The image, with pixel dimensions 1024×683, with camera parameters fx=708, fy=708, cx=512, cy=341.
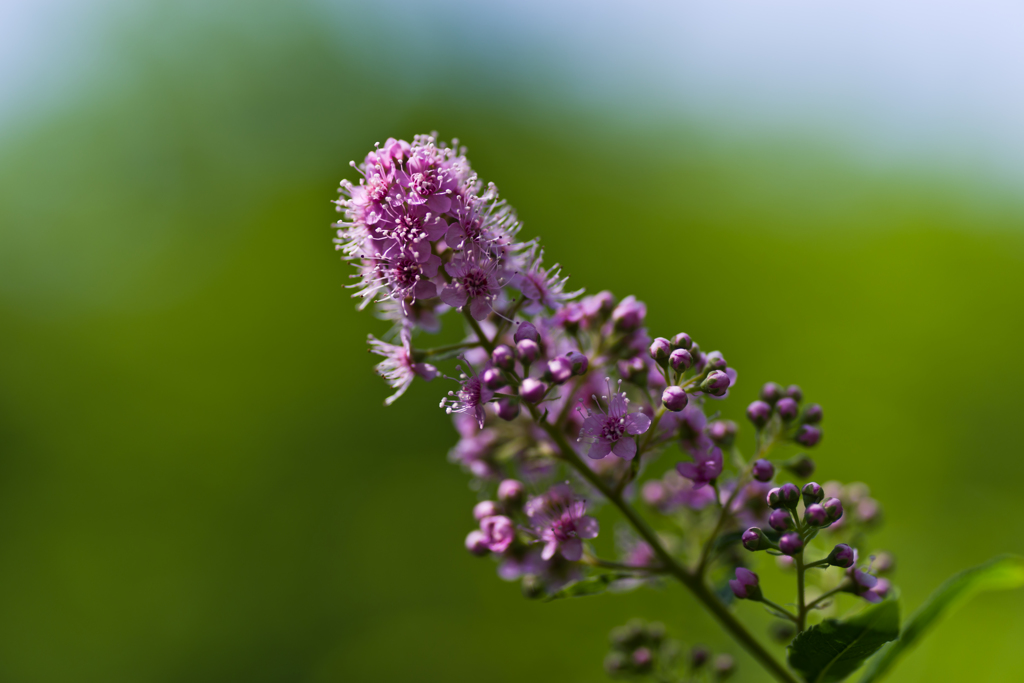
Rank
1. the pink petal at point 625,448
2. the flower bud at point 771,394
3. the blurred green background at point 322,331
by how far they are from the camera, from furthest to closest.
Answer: the blurred green background at point 322,331 < the flower bud at point 771,394 < the pink petal at point 625,448

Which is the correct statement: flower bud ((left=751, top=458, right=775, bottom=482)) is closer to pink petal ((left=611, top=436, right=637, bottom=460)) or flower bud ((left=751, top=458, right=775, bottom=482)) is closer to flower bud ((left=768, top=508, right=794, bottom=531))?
flower bud ((left=768, top=508, right=794, bottom=531))

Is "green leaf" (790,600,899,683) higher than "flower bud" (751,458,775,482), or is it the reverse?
"flower bud" (751,458,775,482)

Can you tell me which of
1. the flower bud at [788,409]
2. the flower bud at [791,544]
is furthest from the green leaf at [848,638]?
the flower bud at [788,409]

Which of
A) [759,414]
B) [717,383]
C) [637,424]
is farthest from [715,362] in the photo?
[759,414]

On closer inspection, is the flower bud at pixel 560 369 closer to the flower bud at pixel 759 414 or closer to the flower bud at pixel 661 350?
the flower bud at pixel 661 350

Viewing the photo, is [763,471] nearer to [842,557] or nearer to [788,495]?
[788,495]

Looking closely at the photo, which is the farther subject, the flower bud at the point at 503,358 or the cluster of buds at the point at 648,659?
the cluster of buds at the point at 648,659

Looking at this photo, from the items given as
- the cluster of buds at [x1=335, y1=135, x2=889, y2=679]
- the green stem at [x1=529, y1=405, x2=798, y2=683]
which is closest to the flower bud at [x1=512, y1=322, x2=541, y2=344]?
the cluster of buds at [x1=335, y1=135, x2=889, y2=679]

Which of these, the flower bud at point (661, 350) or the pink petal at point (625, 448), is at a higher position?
the flower bud at point (661, 350)

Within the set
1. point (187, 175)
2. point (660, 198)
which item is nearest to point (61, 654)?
point (187, 175)
